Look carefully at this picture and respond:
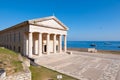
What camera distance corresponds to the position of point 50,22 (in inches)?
1027

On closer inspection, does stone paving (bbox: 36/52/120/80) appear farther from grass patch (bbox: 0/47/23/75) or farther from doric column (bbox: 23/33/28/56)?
grass patch (bbox: 0/47/23/75)

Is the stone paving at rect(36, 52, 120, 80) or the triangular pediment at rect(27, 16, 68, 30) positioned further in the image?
the triangular pediment at rect(27, 16, 68, 30)

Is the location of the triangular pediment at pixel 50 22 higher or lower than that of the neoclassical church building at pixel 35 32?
higher

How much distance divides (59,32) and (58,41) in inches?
147

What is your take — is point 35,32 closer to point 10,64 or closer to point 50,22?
point 50,22

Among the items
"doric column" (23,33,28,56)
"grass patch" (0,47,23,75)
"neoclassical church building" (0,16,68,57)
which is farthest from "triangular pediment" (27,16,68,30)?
"grass patch" (0,47,23,75)

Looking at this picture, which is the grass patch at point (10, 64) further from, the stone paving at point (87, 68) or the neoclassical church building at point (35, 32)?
the neoclassical church building at point (35, 32)

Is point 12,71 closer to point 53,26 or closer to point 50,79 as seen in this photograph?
point 50,79

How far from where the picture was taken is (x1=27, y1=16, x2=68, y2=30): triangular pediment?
22.7 meters

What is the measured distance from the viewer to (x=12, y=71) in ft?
28.5

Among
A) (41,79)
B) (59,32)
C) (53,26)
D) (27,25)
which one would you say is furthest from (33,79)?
(59,32)

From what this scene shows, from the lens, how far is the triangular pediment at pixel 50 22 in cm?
2267

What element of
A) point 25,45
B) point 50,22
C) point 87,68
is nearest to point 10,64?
point 87,68

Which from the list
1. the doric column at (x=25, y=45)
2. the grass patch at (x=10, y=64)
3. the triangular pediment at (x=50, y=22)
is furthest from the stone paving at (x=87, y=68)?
the triangular pediment at (x=50, y=22)
